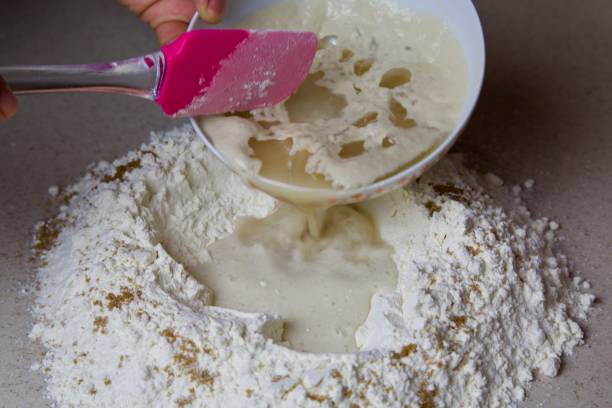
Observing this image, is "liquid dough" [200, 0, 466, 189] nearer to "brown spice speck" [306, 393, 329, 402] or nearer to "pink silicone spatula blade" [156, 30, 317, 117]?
"pink silicone spatula blade" [156, 30, 317, 117]

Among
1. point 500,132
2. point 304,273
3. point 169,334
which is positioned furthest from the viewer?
point 500,132

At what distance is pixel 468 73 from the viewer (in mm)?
1088

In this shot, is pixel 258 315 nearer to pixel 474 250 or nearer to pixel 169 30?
pixel 474 250

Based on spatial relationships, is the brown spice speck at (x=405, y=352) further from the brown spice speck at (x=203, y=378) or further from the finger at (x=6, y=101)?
the finger at (x=6, y=101)

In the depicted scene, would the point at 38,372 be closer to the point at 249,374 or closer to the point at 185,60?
the point at 249,374

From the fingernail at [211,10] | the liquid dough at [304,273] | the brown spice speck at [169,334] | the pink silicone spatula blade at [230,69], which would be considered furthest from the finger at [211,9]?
the brown spice speck at [169,334]

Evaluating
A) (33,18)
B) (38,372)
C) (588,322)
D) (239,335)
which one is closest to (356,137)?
(239,335)

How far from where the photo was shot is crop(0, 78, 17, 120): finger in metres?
0.94

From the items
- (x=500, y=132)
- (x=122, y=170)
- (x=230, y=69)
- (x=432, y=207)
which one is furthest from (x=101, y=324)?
(x=500, y=132)

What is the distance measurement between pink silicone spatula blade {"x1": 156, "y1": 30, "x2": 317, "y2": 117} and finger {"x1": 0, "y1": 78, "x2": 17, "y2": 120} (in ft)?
0.58

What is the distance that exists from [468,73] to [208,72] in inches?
13.8

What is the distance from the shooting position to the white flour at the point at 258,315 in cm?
103

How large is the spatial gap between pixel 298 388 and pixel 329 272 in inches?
10.0

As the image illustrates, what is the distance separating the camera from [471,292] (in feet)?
3.65
